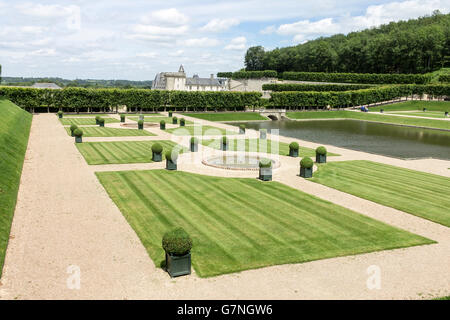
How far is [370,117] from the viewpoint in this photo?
251ft

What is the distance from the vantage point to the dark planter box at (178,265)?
12.1m

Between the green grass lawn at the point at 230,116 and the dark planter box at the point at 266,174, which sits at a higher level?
the green grass lawn at the point at 230,116

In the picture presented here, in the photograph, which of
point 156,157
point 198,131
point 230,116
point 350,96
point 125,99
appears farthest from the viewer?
point 350,96

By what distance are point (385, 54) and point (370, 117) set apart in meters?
64.4

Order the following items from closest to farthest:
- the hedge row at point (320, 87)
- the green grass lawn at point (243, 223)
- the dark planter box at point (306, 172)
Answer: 1. the green grass lawn at point (243, 223)
2. the dark planter box at point (306, 172)
3. the hedge row at point (320, 87)

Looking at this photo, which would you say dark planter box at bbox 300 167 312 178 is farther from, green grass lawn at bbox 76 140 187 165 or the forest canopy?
the forest canopy

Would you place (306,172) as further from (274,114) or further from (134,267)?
(274,114)

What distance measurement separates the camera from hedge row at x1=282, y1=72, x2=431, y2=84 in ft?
356

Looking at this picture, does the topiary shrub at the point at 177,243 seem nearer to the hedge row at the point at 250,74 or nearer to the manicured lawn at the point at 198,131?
the manicured lawn at the point at 198,131

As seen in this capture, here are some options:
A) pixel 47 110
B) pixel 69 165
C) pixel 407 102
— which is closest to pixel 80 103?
pixel 47 110

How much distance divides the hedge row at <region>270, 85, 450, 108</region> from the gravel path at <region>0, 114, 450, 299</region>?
67265 millimetres

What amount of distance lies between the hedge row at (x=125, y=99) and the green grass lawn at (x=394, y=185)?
5114 centimetres

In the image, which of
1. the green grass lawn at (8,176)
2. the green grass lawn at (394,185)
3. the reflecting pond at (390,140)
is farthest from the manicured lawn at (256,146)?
the green grass lawn at (8,176)

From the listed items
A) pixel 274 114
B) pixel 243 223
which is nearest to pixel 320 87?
pixel 274 114
